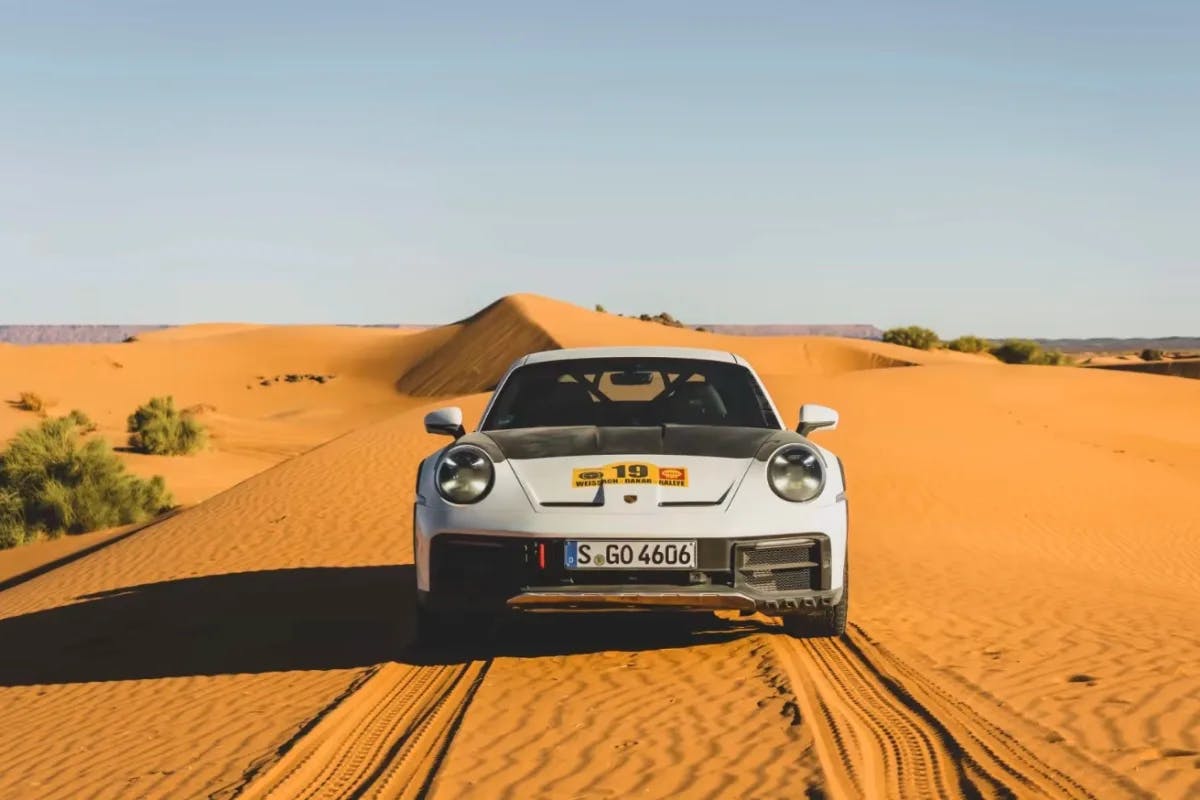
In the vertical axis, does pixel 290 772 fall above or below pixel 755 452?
below

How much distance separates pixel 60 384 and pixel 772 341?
3474 cm

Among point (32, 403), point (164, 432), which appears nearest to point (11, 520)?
point (164, 432)

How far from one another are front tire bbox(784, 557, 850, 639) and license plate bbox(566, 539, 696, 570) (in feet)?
3.68

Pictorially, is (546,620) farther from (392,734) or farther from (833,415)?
(392,734)

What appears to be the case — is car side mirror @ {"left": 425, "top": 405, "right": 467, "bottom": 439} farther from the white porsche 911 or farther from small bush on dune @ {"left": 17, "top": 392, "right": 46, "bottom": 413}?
small bush on dune @ {"left": 17, "top": 392, "right": 46, "bottom": 413}

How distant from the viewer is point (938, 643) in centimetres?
815

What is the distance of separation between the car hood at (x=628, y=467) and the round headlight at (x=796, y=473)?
82 millimetres

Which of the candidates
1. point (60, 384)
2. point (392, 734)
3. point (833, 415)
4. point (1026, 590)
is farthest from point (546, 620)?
point (60, 384)

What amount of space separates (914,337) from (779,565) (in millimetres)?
79599

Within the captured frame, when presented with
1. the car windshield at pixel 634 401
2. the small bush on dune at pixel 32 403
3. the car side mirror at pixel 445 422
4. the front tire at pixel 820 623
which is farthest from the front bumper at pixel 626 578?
the small bush on dune at pixel 32 403

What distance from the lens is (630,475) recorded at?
21.3 feet

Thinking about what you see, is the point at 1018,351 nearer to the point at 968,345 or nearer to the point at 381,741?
the point at 968,345

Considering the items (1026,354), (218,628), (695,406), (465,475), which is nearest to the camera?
(465,475)

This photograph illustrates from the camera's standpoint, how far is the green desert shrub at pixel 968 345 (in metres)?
83.7
